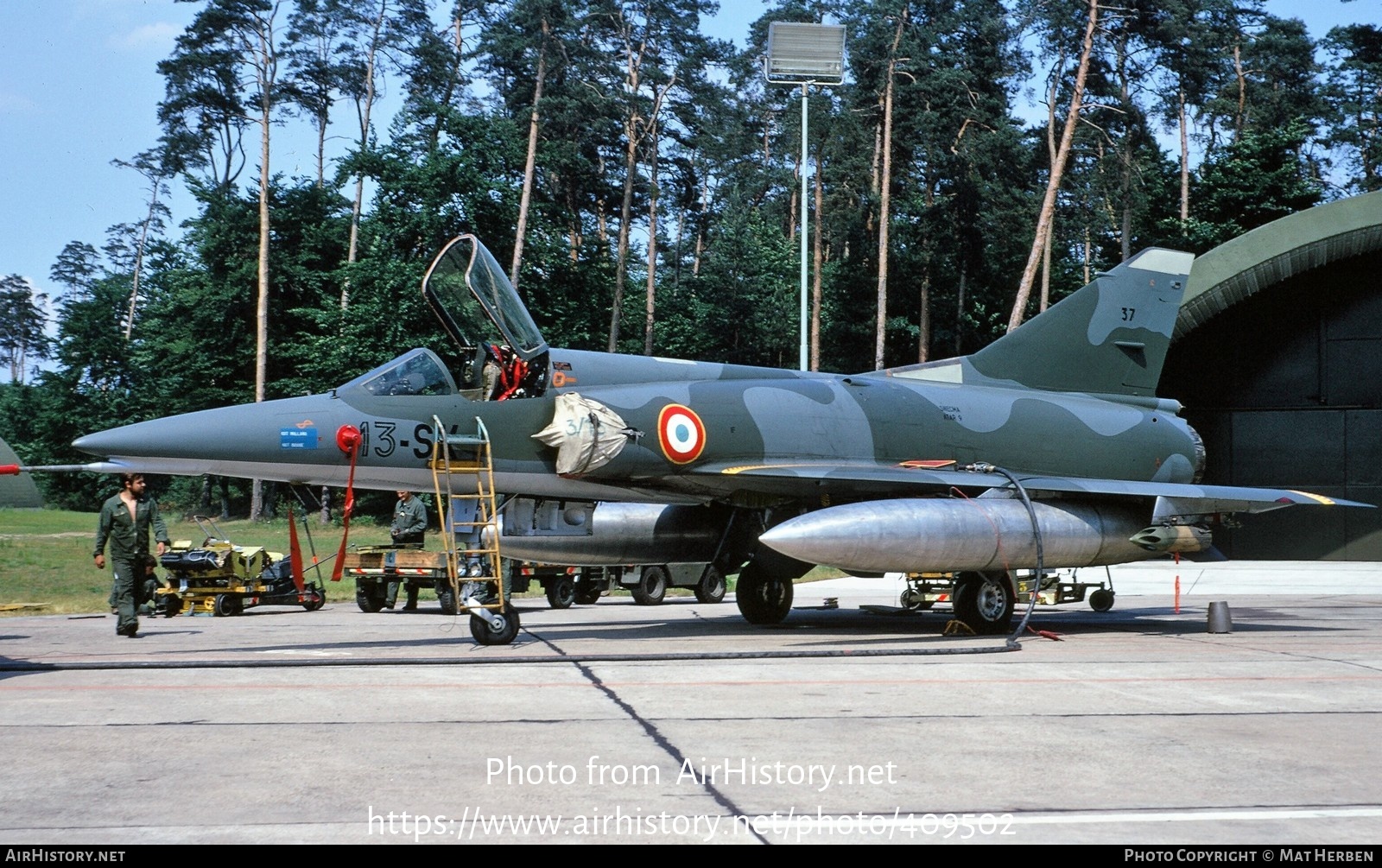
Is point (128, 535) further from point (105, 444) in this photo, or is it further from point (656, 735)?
point (656, 735)

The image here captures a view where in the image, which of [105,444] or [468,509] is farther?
[468,509]

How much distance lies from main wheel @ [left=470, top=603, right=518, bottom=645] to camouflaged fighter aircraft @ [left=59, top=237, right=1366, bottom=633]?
1346 millimetres

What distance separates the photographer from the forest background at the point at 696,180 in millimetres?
43438

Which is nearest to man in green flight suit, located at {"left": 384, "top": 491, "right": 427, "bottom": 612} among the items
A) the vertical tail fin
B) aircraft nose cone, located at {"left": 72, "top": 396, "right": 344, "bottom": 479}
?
aircraft nose cone, located at {"left": 72, "top": 396, "right": 344, "bottom": 479}

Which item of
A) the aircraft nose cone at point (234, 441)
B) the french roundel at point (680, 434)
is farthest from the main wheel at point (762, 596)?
the aircraft nose cone at point (234, 441)

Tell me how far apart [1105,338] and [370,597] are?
33.0 feet

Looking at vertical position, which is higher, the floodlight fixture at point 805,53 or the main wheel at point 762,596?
the floodlight fixture at point 805,53

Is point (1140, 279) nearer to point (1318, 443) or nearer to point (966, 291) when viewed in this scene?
point (1318, 443)

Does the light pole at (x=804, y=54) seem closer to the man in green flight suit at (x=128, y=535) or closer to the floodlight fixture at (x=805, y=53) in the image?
the floodlight fixture at (x=805, y=53)

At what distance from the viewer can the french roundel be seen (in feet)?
38.8

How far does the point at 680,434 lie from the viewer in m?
11.9

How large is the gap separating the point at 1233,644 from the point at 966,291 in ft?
130

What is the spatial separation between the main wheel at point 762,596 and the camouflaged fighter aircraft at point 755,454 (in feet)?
0.08

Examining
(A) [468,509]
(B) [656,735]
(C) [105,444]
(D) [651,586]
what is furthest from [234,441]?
(D) [651,586]
